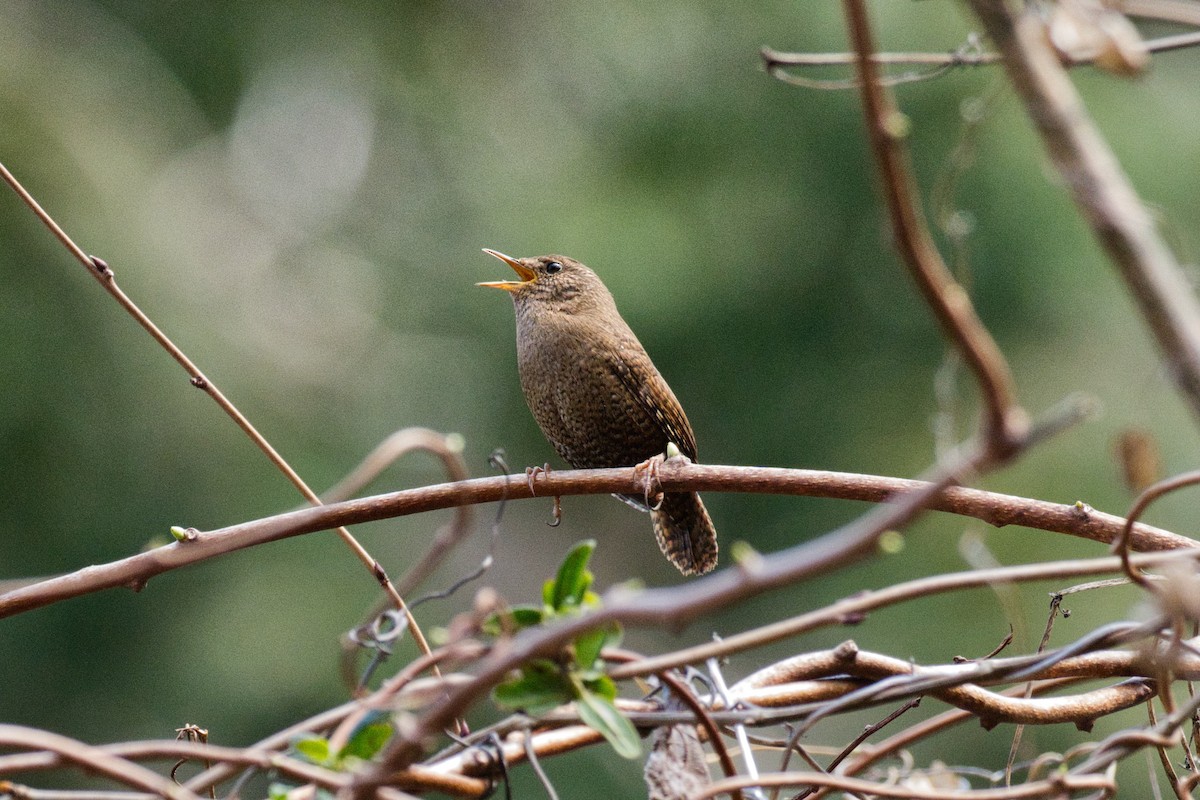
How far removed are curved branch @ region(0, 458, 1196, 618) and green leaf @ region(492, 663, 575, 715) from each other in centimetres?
47

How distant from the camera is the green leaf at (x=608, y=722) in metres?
1.08

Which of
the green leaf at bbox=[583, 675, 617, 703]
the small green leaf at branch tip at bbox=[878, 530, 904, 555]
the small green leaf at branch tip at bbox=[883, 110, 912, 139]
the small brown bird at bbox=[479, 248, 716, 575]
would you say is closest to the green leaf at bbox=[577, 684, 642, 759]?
the green leaf at bbox=[583, 675, 617, 703]

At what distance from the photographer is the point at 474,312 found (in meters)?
10.5

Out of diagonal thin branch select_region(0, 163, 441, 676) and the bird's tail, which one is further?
the bird's tail

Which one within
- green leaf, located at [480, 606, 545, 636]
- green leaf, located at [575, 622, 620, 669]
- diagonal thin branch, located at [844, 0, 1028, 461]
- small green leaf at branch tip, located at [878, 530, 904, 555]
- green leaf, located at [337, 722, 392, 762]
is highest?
diagonal thin branch, located at [844, 0, 1028, 461]

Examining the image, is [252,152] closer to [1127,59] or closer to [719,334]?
[719,334]

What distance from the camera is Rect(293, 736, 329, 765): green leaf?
109 centimetres

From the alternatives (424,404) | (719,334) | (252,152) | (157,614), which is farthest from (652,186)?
(157,614)

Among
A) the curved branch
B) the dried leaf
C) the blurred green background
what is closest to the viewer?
the dried leaf

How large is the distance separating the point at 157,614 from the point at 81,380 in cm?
191

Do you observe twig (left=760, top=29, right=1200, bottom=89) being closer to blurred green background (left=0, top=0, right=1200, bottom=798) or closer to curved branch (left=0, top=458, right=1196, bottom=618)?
curved branch (left=0, top=458, right=1196, bottom=618)

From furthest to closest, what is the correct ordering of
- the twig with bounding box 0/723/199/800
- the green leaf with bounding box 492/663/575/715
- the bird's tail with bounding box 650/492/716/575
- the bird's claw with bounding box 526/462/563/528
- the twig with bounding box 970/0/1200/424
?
the bird's tail with bounding box 650/492/716/575 → the bird's claw with bounding box 526/462/563/528 → the green leaf with bounding box 492/663/575/715 → the twig with bounding box 0/723/199/800 → the twig with bounding box 970/0/1200/424

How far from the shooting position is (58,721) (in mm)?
9477

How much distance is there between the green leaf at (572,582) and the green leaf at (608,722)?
3.1 inches
